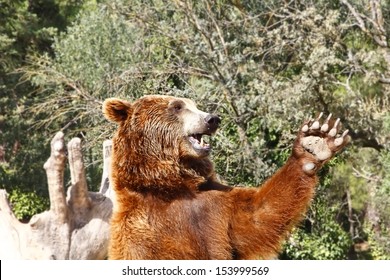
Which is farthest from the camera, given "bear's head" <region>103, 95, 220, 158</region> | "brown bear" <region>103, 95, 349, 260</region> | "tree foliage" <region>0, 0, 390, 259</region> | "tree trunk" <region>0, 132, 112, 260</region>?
"tree foliage" <region>0, 0, 390, 259</region>

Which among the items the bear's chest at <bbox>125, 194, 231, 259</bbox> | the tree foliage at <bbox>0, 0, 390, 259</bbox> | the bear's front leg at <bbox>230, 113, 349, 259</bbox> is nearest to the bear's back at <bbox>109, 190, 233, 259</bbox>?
the bear's chest at <bbox>125, 194, 231, 259</bbox>

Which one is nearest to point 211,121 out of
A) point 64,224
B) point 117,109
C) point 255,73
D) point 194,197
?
point 194,197

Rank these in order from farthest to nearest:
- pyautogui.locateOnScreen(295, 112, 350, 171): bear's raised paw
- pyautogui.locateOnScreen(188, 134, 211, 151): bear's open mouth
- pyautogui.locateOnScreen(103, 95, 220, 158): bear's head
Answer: pyautogui.locateOnScreen(103, 95, 220, 158): bear's head
pyautogui.locateOnScreen(188, 134, 211, 151): bear's open mouth
pyautogui.locateOnScreen(295, 112, 350, 171): bear's raised paw

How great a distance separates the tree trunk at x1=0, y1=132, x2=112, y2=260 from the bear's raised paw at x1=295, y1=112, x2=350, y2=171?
335cm

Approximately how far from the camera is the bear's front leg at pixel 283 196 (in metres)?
4.80

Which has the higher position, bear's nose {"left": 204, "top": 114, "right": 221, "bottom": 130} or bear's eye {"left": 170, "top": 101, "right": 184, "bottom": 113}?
bear's nose {"left": 204, "top": 114, "right": 221, "bottom": 130}

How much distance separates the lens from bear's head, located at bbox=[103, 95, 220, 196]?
507 centimetres

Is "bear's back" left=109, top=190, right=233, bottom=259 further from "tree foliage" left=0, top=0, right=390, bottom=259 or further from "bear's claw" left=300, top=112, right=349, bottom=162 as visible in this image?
"tree foliage" left=0, top=0, right=390, bottom=259

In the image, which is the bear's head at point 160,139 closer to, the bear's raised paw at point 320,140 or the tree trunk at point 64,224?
the bear's raised paw at point 320,140

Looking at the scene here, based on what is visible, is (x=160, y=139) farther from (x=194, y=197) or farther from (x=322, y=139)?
(x=322, y=139)

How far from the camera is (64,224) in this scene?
7949 millimetres

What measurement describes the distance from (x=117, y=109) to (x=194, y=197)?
2.54 ft

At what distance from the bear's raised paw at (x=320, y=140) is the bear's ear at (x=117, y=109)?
3.83 feet

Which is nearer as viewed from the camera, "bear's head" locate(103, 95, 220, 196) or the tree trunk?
"bear's head" locate(103, 95, 220, 196)
